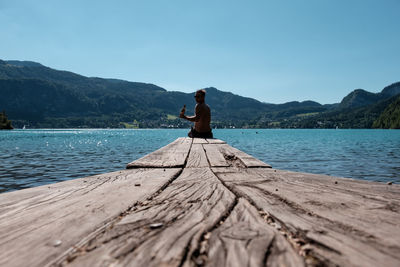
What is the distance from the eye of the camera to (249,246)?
1021 millimetres

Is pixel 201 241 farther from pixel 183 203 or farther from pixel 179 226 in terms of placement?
Answer: pixel 183 203

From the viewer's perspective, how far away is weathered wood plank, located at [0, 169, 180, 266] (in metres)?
1.05

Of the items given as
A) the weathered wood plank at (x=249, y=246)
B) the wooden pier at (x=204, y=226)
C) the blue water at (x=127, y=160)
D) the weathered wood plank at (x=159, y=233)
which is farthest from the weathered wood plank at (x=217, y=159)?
the blue water at (x=127, y=160)

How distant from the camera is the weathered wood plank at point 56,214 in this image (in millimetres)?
1053

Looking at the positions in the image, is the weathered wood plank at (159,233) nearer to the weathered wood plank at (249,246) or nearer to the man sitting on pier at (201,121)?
the weathered wood plank at (249,246)

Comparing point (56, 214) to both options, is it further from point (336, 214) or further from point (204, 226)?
point (336, 214)

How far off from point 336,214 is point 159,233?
100 cm

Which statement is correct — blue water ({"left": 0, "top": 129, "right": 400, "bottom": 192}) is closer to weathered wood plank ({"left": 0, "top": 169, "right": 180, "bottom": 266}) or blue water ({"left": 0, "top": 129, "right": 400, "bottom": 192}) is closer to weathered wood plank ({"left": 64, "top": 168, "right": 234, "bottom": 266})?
weathered wood plank ({"left": 0, "top": 169, "right": 180, "bottom": 266})

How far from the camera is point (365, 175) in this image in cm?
1229

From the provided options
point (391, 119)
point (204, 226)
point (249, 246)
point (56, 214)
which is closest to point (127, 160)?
point (56, 214)

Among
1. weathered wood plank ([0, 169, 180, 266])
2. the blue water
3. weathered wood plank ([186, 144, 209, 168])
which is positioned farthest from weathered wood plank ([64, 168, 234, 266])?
the blue water

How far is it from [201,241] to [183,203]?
59cm

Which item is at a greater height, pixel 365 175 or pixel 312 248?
pixel 312 248

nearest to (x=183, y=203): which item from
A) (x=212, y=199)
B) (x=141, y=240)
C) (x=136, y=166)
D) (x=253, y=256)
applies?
(x=212, y=199)
